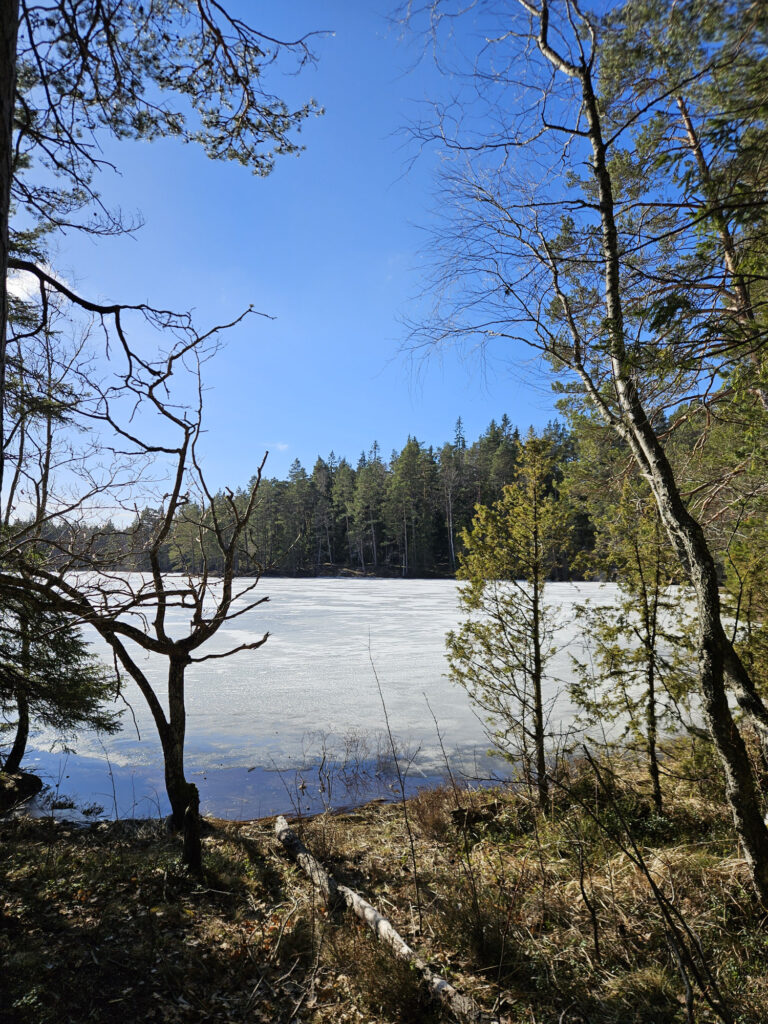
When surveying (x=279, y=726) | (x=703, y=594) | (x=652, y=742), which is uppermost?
(x=703, y=594)

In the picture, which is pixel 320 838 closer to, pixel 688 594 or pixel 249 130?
pixel 688 594

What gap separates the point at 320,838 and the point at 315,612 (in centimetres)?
1928

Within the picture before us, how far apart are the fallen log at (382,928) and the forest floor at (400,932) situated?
0.29 ft

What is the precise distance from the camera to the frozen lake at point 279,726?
8.34 m

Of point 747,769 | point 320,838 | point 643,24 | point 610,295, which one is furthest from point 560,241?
point 320,838

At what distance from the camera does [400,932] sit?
3.84 meters

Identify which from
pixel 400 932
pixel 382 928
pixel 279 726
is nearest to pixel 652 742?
pixel 400 932

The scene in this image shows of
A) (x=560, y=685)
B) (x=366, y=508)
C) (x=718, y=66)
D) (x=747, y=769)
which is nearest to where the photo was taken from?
(x=718, y=66)

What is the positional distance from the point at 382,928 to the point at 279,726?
7138 mm

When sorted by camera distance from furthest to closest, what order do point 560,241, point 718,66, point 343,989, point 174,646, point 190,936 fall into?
point 174,646 < point 190,936 < point 560,241 < point 343,989 < point 718,66

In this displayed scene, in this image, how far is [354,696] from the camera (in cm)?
1194

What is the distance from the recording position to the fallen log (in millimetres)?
2740

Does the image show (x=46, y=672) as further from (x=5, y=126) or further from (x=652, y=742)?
(x=652, y=742)

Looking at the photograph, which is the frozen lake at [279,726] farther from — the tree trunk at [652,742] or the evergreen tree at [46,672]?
the evergreen tree at [46,672]
